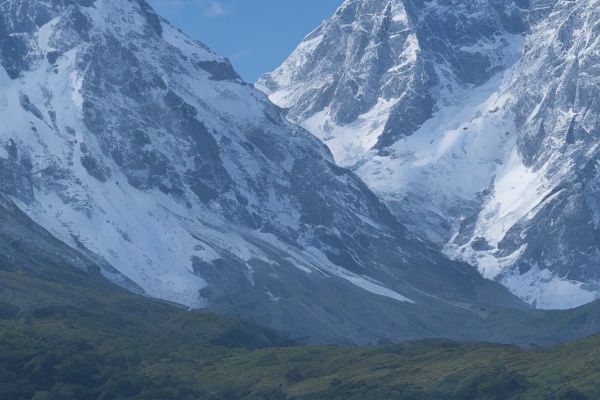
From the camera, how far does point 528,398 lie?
196m

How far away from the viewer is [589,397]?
190 metres

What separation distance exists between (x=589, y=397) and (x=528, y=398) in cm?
883
